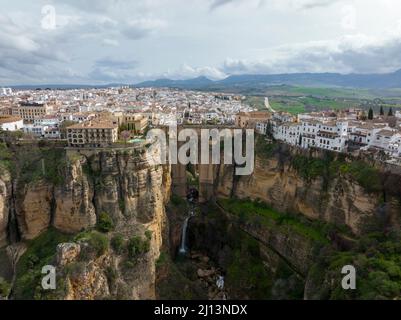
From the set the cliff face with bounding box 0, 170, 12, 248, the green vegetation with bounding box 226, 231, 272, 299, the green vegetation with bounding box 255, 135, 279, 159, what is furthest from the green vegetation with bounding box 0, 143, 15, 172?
the green vegetation with bounding box 255, 135, 279, 159

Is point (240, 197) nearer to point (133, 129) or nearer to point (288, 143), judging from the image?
point (288, 143)

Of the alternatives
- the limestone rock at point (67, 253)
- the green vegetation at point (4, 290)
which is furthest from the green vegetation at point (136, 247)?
the green vegetation at point (4, 290)

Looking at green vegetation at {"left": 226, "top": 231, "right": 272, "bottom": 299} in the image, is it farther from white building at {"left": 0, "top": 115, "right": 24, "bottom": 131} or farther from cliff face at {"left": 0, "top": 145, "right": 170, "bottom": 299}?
white building at {"left": 0, "top": 115, "right": 24, "bottom": 131}

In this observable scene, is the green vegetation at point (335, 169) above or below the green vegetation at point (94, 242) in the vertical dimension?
above

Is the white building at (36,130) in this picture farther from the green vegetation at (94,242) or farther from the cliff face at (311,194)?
the cliff face at (311,194)

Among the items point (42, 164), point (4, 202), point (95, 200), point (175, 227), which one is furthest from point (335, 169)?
point (4, 202)

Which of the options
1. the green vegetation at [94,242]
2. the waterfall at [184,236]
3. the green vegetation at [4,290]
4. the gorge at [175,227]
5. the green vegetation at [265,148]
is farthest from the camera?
the waterfall at [184,236]

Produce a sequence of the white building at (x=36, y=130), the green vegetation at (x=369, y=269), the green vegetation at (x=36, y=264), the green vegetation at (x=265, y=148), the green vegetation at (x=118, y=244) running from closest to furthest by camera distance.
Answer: the green vegetation at (x=369, y=269)
the green vegetation at (x=36, y=264)
the green vegetation at (x=118, y=244)
the green vegetation at (x=265, y=148)
the white building at (x=36, y=130)

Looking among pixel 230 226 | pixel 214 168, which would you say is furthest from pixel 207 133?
pixel 230 226
